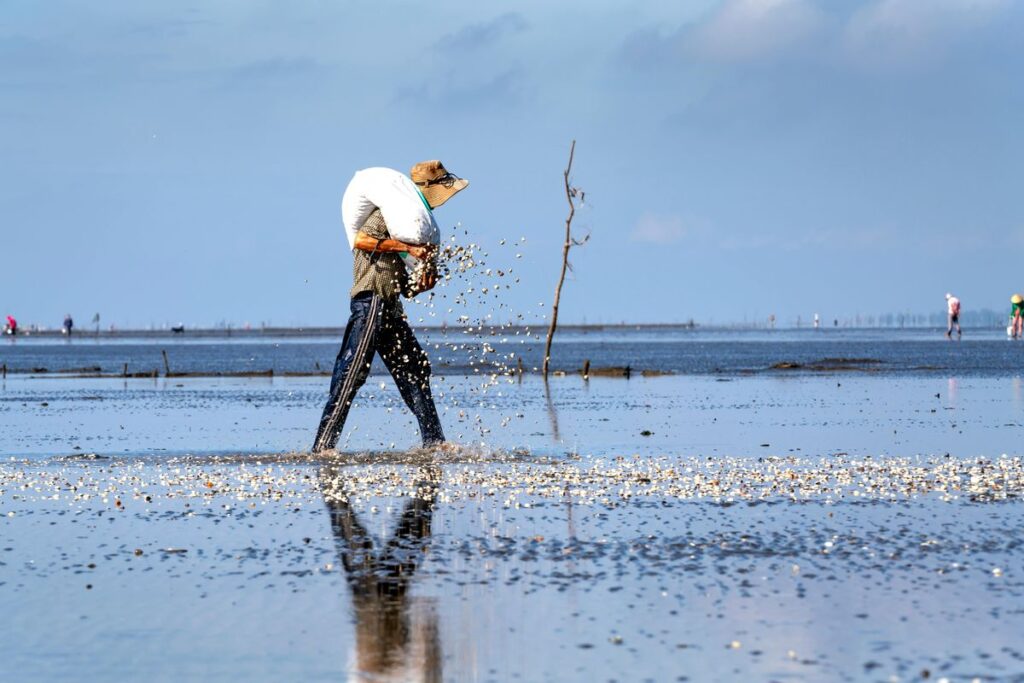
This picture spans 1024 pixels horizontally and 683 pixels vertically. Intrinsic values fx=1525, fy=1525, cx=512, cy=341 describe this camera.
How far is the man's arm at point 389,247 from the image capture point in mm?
15438

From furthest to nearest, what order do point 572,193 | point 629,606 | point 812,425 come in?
point 572,193 → point 812,425 → point 629,606

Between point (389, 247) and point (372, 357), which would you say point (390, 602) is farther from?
point (372, 357)

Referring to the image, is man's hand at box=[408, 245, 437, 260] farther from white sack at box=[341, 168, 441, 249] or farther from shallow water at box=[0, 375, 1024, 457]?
shallow water at box=[0, 375, 1024, 457]

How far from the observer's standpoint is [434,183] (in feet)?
53.1

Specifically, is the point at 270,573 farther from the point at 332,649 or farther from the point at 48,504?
the point at 48,504

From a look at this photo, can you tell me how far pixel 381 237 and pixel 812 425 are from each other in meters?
8.46

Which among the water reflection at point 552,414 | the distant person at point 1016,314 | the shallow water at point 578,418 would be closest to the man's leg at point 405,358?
the shallow water at point 578,418

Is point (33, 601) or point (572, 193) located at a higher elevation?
point (572, 193)

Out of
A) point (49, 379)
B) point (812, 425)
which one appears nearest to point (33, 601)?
point (812, 425)

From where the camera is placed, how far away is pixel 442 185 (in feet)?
53.1

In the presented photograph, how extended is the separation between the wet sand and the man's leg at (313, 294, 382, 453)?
57 cm

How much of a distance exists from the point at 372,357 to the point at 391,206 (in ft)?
5.33

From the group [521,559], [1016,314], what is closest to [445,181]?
[521,559]

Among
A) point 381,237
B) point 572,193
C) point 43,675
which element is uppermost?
point 572,193
